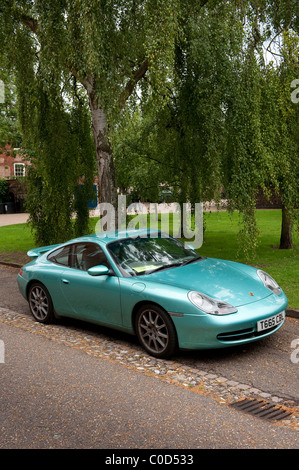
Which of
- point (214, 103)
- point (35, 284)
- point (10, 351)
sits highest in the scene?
point (214, 103)

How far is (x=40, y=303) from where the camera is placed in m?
7.32

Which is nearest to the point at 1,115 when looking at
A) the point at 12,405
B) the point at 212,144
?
the point at 212,144

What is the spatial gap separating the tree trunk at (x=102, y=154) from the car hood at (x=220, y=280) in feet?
16.9

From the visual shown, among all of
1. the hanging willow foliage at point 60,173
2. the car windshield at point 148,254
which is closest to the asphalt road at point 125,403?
the car windshield at point 148,254

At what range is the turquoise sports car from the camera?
17.4 feet

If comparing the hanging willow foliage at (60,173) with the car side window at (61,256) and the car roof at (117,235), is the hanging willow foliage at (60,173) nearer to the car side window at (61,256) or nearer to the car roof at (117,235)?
the car side window at (61,256)

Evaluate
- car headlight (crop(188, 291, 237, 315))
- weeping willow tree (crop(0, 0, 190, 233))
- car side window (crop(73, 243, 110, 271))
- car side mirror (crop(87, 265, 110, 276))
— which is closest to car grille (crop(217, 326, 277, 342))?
car headlight (crop(188, 291, 237, 315))

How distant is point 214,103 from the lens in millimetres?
9414

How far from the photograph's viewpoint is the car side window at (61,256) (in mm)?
7043

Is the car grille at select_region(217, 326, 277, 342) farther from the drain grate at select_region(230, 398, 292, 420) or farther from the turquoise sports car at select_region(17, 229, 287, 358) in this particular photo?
the drain grate at select_region(230, 398, 292, 420)

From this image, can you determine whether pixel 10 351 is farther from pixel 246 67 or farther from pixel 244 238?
pixel 246 67

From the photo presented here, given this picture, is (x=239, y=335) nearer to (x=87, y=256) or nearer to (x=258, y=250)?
(x=87, y=256)
